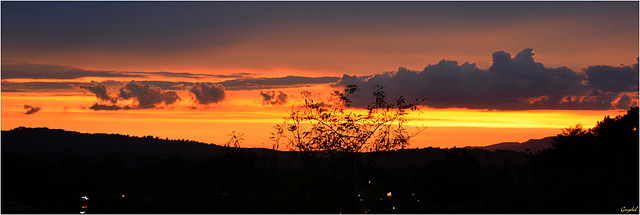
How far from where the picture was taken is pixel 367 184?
1048 inches

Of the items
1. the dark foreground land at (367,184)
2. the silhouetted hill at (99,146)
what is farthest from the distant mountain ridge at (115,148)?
the dark foreground land at (367,184)

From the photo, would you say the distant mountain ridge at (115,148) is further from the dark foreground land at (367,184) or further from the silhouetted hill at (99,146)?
the dark foreground land at (367,184)

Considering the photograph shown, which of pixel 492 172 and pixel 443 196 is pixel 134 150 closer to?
pixel 443 196

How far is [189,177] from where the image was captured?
85.7 m

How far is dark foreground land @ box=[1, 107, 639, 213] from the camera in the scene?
25328 millimetres

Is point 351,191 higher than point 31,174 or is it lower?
higher

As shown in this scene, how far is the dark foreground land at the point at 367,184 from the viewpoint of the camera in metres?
25.3

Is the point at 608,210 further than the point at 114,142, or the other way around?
the point at 114,142

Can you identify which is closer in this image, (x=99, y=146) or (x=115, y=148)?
(x=115, y=148)

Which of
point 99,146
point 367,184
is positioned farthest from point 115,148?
point 367,184

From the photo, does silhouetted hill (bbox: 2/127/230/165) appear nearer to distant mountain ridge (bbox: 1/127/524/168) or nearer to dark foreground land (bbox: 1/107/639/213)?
distant mountain ridge (bbox: 1/127/524/168)

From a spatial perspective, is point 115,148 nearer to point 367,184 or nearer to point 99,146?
point 99,146

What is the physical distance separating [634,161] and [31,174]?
64105mm

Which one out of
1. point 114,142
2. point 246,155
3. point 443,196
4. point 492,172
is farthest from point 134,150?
point 492,172
